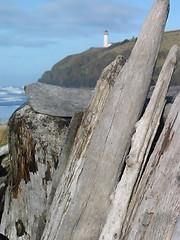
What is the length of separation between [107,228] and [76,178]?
0.70 metres

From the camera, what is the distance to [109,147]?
3.68m

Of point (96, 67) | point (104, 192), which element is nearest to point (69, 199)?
point (104, 192)

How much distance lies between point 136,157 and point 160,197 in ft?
1.53

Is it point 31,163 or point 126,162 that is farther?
point 31,163

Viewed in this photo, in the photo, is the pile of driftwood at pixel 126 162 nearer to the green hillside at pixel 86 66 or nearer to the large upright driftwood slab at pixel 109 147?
the large upright driftwood slab at pixel 109 147

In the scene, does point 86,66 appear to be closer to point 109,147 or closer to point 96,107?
point 96,107

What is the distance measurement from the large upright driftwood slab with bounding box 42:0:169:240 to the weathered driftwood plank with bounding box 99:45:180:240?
0.12m

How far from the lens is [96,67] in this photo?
379 feet

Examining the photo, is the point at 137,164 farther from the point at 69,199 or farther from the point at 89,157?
the point at 69,199

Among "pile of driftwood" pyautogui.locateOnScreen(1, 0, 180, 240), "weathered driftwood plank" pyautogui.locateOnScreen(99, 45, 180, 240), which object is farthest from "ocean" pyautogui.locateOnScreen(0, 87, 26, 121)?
"weathered driftwood plank" pyautogui.locateOnScreen(99, 45, 180, 240)

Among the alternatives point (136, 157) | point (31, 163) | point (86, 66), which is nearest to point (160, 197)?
point (136, 157)

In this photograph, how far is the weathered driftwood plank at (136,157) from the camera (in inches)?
137

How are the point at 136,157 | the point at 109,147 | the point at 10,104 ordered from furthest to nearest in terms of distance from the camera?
the point at 10,104 → the point at 109,147 → the point at 136,157

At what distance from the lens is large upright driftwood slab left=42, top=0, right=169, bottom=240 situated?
143 inches
